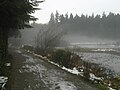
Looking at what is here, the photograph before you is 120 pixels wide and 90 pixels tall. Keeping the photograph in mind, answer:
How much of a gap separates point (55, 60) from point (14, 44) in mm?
48304

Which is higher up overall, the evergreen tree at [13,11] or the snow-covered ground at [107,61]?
the evergreen tree at [13,11]

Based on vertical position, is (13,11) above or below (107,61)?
above

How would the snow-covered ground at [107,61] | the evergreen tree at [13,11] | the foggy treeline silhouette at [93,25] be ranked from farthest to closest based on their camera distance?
the foggy treeline silhouette at [93,25] < the snow-covered ground at [107,61] < the evergreen tree at [13,11]

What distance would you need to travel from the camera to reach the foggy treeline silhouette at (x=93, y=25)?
121 m

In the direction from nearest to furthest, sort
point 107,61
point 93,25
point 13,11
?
point 13,11 < point 107,61 < point 93,25

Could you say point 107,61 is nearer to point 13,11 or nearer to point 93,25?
point 13,11

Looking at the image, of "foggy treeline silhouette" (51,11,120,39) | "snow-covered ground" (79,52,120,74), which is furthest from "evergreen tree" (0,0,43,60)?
"foggy treeline silhouette" (51,11,120,39)

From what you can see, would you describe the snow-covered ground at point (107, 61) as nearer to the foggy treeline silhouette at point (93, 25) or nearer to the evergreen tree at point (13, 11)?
the evergreen tree at point (13, 11)

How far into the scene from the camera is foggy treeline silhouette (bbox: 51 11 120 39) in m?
121

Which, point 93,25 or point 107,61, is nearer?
point 107,61

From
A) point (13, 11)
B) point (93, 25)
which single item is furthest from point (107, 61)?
point (93, 25)

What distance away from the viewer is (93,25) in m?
128

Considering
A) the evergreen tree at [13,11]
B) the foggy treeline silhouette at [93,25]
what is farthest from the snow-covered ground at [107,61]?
the foggy treeline silhouette at [93,25]

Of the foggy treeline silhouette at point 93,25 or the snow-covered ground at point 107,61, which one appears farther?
the foggy treeline silhouette at point 93,25
